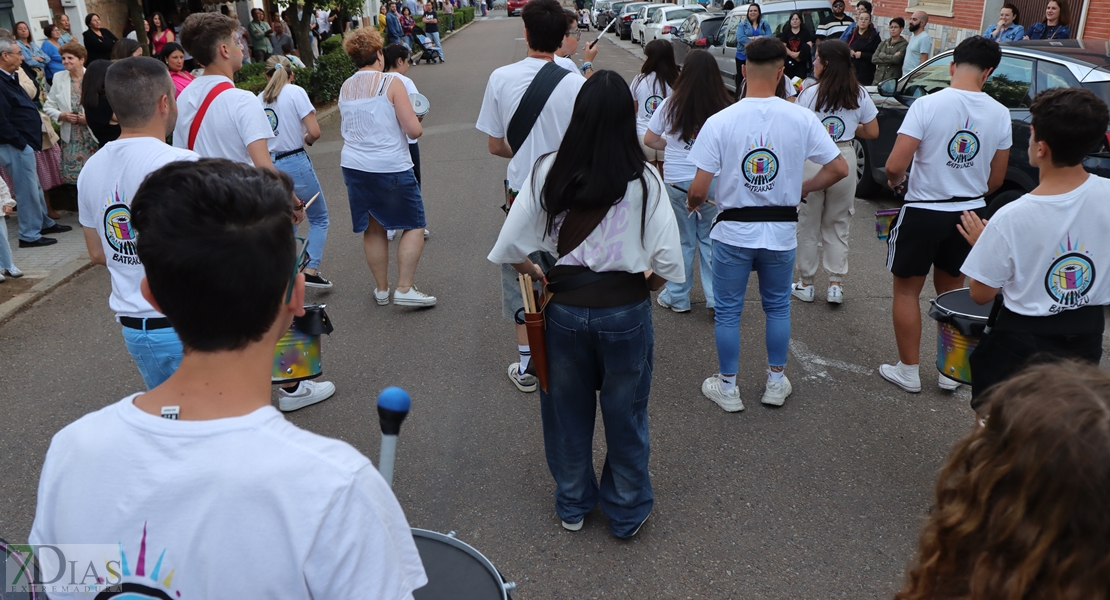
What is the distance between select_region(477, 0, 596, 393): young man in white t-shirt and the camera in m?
4.18

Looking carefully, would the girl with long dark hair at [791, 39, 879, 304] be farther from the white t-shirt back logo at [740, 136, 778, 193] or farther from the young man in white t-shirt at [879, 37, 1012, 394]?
the white t-shirt back logo at [740, 136, 778, 193]

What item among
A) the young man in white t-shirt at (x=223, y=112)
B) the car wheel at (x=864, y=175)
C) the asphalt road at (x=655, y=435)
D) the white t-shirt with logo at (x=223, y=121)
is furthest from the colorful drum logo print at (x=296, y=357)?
the car wheel at (x=864, y=175)

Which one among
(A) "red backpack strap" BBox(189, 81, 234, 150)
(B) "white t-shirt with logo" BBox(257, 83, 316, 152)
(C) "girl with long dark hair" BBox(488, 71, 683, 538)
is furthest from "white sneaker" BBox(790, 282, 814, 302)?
(A) "red backpack strap" BBox(189, 81, 234, 150)

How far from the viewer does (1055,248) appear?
287 centimetres

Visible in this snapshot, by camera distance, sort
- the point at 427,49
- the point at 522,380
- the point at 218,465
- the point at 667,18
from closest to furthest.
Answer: the point at 218,465 → the point at 522,380 → the point at 427,49 → the point at 667,18

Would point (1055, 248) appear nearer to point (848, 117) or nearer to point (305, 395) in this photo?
point (848, 117)

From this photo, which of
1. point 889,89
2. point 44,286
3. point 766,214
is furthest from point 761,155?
point 44,286

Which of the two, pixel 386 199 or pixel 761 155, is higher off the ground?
pixel 761 155

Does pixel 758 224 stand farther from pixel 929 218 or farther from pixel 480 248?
pixel 480 248

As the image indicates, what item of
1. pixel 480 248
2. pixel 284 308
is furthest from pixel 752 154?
pixel 480 248

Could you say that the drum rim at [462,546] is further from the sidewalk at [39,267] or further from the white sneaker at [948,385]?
the sidewalk at [39,267]

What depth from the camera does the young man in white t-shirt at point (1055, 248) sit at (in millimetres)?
2824

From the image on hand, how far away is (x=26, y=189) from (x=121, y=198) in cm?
548

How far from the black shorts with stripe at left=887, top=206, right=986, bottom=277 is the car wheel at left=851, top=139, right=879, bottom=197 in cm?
417
